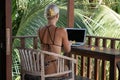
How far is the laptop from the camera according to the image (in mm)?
4383

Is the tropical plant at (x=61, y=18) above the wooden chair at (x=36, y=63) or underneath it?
above

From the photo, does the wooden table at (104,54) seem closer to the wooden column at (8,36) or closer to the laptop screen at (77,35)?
the laptop screen at (77,35)

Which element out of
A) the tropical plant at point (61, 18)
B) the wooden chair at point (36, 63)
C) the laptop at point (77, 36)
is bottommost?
the wooden chair at point (36, 63)

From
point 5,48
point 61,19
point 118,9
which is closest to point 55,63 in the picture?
point 5,48

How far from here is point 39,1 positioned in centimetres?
648

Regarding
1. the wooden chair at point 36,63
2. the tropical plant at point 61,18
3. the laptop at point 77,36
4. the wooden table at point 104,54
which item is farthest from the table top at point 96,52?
the tropical plant at point 61,18

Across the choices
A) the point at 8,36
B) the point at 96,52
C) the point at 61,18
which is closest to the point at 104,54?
the point at 96,52

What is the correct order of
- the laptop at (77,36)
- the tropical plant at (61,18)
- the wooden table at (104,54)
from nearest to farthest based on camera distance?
1. the wooden table at (104,54)
2. the laptop at (77,36)
3. the tropical plant at (61,18)

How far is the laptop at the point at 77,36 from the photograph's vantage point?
14.4ft

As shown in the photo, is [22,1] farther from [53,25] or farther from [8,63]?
[53,25]

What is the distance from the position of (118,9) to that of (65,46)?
17.1 ft
